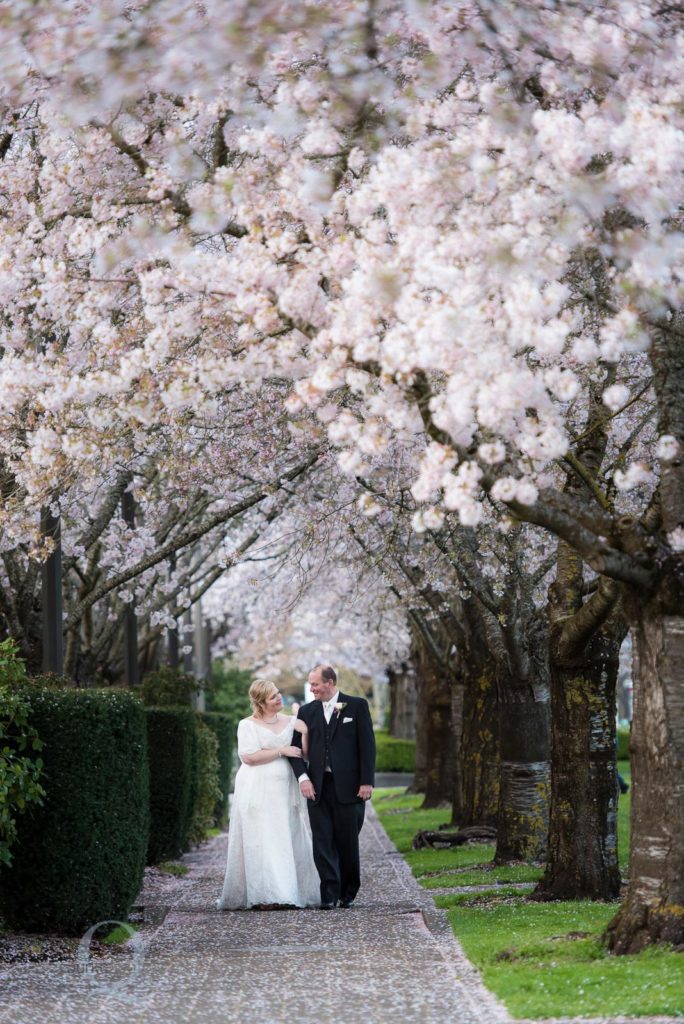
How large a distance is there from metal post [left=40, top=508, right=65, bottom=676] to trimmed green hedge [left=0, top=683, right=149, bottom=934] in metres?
1.78

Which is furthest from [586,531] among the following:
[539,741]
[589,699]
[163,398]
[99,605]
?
[99,605]

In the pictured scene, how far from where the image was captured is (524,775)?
14.1m

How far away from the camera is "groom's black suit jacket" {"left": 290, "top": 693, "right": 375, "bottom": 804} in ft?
39.9

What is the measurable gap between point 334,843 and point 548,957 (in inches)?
157

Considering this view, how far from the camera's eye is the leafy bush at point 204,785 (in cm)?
1939

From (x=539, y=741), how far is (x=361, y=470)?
7.40 metres

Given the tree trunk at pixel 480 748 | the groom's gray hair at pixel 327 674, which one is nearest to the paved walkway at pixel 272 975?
the groom's gray hair at pixel 327 674

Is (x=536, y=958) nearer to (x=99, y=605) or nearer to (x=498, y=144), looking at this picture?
(x=498, y=144)

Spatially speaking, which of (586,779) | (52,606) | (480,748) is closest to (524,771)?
(586,779)

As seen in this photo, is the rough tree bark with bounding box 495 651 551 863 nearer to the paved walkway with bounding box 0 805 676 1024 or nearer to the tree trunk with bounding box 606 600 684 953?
the paved walkway with bounding box 0 805 676 1024

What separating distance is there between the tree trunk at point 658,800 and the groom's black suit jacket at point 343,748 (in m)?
4.02

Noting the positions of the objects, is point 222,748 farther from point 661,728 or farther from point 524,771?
point 661,728

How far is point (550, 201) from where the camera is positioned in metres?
6.98

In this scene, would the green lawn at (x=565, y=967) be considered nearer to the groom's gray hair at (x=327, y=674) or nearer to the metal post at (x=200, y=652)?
the groom's gray hair at (x=327, y=674)
